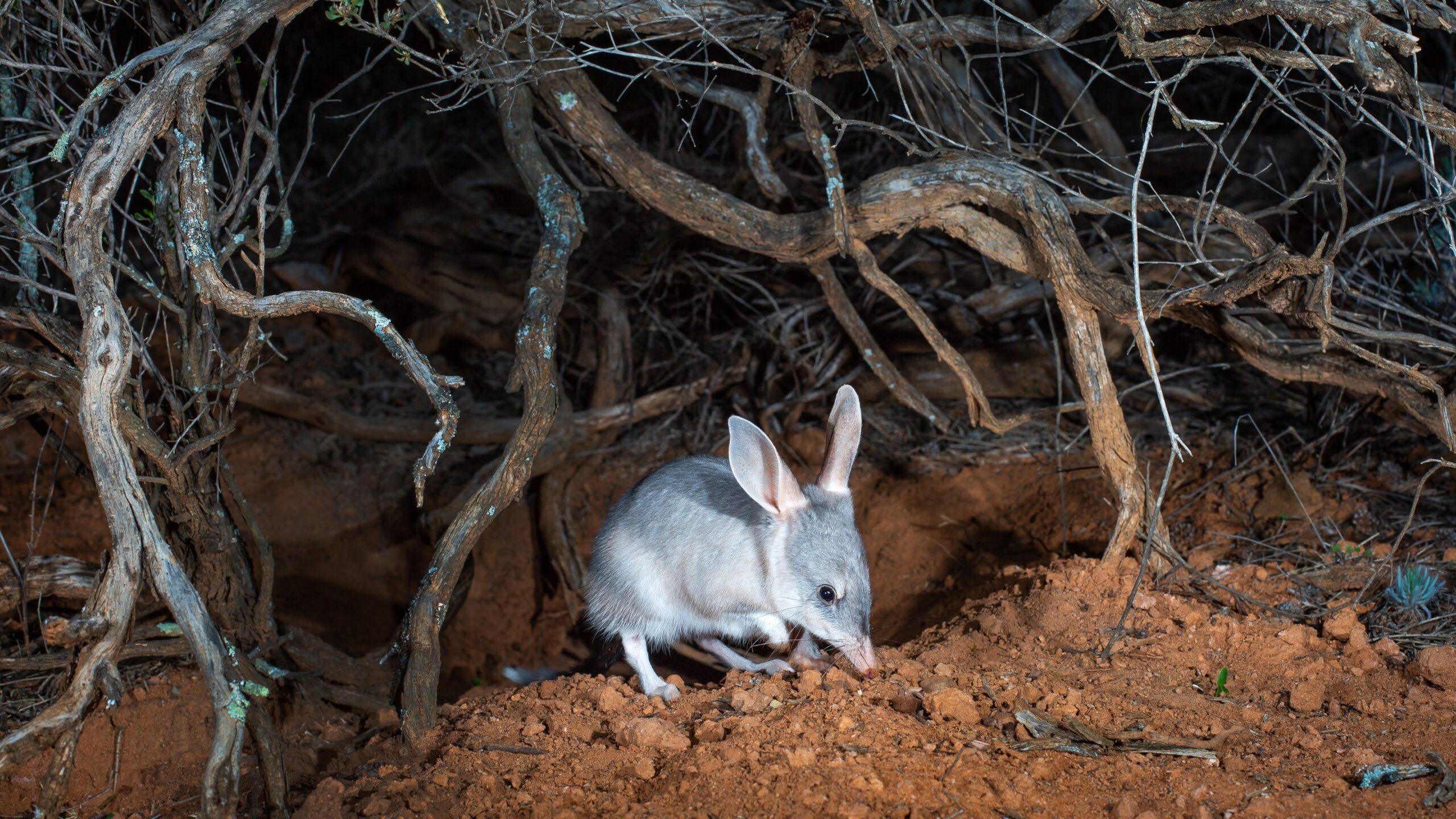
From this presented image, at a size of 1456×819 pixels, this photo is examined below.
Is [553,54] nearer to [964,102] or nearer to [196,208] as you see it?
[196,208]

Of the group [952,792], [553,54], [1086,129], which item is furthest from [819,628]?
[1086,129]

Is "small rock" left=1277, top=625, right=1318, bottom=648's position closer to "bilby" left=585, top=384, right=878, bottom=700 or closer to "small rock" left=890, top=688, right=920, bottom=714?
"small rock" left=890, top=688, right=920, bottom=714

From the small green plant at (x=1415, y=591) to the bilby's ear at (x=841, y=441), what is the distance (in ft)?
6.45

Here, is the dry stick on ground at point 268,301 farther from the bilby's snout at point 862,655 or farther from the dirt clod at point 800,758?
the bilby's snout at point 862,655

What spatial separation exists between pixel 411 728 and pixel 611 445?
3011 mm

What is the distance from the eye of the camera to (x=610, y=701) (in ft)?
11.0

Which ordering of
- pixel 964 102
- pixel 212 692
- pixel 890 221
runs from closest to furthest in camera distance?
pixel 212 692, pixel 890 221, pixel 964 102

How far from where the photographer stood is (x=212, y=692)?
2342 millimetres

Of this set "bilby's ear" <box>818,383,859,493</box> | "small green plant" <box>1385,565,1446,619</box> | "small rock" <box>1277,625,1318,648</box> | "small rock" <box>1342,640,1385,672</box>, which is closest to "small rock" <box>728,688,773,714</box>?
"bilby's ear" <box>818,383,859,493</box>

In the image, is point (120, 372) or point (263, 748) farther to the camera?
point (263, 748)

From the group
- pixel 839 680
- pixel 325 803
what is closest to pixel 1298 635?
pixel 839 680

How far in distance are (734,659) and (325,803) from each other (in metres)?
1.89

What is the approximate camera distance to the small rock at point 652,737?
298 cm

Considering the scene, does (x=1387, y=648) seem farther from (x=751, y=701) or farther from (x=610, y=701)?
(x=610, y=701)
